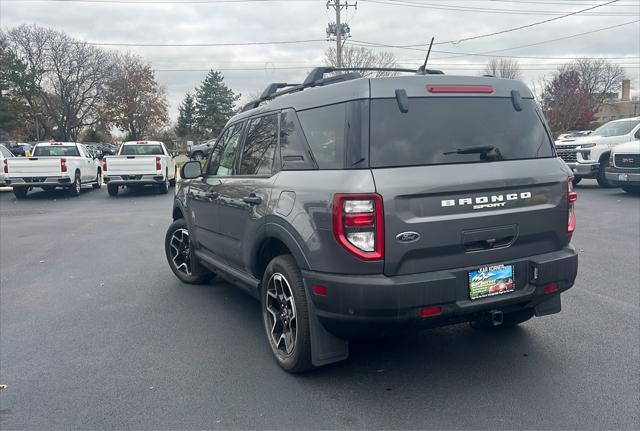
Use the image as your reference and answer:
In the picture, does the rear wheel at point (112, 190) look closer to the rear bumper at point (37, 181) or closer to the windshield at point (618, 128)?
the rear bumper at point (37, 181)

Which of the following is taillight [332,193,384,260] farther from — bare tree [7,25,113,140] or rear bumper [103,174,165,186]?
bare tree [7,25,113,140]

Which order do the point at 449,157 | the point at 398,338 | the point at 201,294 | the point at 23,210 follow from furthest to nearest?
the point at 23,210 → the point at 201,294 → the point at 398,338 → the point at 449,157

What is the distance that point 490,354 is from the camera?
4219mm

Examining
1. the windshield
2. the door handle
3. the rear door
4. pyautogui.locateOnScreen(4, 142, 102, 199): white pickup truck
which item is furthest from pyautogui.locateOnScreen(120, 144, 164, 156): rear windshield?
the door handle

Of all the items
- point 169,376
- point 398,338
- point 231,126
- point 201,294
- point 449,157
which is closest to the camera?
point 449,157

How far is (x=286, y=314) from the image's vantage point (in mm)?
4035

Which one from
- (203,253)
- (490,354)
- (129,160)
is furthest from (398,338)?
(129,160)

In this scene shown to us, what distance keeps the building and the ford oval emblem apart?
83.6 metres

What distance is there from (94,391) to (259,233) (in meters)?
1.57

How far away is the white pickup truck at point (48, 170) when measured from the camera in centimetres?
1652

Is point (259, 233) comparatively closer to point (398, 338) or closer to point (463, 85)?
point (398, 338)

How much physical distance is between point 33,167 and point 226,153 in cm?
1368

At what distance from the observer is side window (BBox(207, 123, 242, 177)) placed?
16.9ft

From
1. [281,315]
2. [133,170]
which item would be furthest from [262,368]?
[133,170]
